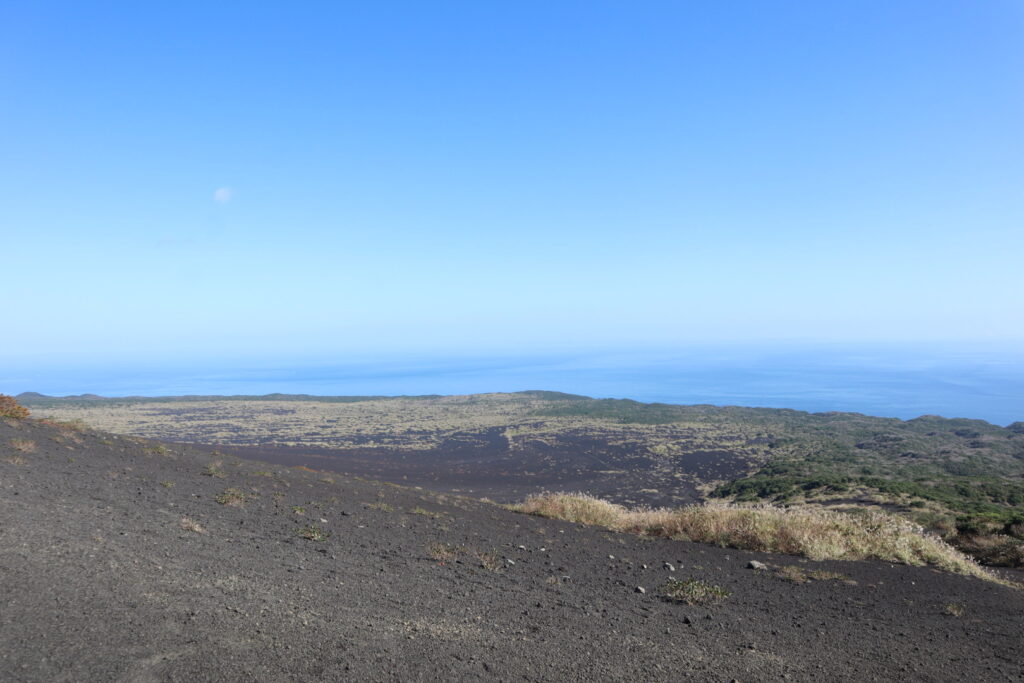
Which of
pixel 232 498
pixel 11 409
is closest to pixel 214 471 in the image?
pixel 232 498

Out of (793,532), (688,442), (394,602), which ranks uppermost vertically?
(394,602)

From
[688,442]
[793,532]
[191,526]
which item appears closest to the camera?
[191,526]

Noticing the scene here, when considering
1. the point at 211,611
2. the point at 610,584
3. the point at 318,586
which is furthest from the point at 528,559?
the point at 211,611

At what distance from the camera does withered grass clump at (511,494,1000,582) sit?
11.2m

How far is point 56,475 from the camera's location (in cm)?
1011

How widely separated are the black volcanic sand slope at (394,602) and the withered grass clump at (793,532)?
2.48 ft

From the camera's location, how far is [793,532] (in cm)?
1197

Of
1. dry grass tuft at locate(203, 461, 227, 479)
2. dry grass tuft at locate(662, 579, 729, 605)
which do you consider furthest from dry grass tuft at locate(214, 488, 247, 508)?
dry grass tuft at locate(662, 579, 729, 605)

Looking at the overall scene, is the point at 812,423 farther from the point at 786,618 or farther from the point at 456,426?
the point at 786,618

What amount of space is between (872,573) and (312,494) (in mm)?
11882

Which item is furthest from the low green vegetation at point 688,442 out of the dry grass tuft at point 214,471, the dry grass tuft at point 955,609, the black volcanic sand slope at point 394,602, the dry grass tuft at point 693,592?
the dry grass tuft at point 693,592

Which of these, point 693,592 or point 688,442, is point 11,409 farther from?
point 688,442

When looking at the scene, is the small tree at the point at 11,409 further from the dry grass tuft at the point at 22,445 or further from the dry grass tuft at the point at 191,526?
the dry grass tuft at the point at 191,526

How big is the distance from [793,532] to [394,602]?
Result: 9477 millimetres
